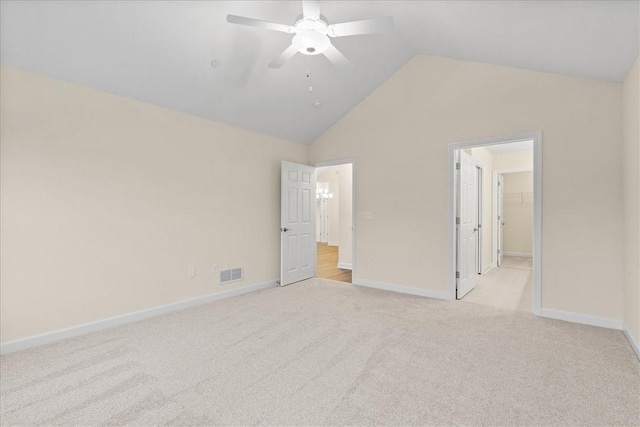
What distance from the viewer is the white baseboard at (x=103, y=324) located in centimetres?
262

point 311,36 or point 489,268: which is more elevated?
point 311,36

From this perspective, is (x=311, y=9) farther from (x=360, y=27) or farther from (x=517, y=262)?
(x=517, y=262)

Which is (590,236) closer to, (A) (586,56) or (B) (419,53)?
(A) (586,56)

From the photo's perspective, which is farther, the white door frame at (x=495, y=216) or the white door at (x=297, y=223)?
the white door frame at (x=495, y=216)

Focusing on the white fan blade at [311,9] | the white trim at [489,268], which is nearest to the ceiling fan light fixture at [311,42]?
the white fan blade at [311,9]

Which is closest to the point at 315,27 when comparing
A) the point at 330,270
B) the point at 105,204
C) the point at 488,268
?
the point at 105,204

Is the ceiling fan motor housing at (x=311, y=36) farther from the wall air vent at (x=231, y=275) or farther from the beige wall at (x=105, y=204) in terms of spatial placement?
the wall air vent at (x=231, y=275)

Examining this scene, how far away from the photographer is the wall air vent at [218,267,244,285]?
418 cm

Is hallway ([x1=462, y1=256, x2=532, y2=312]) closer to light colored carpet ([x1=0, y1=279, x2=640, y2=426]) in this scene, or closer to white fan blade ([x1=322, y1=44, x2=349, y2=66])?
light colored carpet ([x1=0, y1=279, x2=640, y2=426])

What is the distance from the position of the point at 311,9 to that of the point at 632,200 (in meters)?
3.25

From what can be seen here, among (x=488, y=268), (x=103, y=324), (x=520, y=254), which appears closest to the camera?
(x=103, y=324)

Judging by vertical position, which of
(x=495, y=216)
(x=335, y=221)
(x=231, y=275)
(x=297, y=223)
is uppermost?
(x=495, y=216)

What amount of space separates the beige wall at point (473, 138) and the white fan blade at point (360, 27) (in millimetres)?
2257

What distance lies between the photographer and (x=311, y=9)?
6.72 feet
